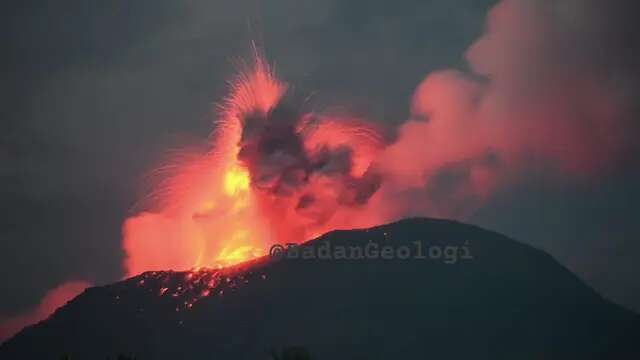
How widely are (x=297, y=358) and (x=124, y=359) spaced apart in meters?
18.8

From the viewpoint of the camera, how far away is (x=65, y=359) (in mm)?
55625

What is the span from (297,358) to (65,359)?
19.1 m

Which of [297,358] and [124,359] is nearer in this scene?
[297,358]

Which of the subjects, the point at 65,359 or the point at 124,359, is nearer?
the point at 65,359

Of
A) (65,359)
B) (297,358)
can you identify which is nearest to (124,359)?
(65,359)

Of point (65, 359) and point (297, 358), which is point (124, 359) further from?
point (297, 358)

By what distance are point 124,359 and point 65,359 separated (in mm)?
11433

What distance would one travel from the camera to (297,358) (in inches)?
2328
